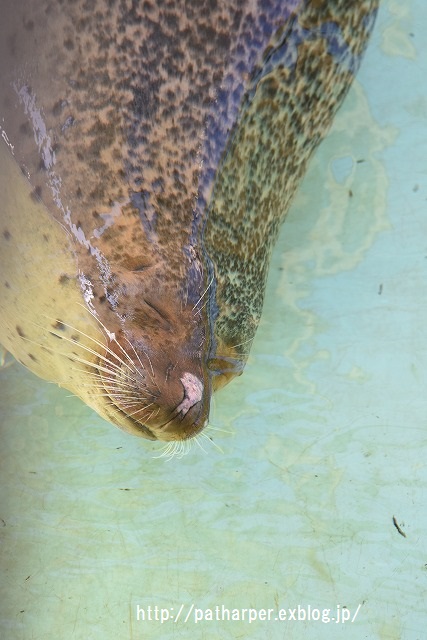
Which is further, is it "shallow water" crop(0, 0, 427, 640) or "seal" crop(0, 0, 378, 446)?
"shallow water" crop(0, 0, 427, 640)

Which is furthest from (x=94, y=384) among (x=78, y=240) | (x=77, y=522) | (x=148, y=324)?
(x=77, y=522)

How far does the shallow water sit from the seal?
0.67m

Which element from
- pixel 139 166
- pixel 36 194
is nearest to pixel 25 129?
pixel 36 194

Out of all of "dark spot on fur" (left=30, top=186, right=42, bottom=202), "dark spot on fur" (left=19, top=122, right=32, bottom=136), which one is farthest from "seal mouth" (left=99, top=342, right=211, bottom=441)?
"dark spot on fur" (left=19, top=122, right=32, bottom=136)

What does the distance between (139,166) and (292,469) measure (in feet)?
4.19

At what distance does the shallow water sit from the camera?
210 centimetres

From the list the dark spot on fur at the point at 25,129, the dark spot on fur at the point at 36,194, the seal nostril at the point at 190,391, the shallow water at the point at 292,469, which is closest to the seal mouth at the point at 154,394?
the seal nostril at the point at 190,391

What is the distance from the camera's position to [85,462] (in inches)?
83.7

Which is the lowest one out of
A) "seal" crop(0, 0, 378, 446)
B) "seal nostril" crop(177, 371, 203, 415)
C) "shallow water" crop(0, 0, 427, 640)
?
"shallow water" crop(0, 0, 427, 640)

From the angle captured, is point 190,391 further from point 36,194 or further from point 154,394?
point 36,194

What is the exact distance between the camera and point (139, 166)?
52.1 inches

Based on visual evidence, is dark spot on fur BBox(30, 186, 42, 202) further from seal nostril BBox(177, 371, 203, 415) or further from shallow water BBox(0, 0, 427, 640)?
shallow water BBox(0, 0, 427, 640)

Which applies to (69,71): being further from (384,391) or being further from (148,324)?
(384,391)

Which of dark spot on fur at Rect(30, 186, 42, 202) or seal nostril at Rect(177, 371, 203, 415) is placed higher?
dark spot on fur at Rect(30, 186, 42, 202)
